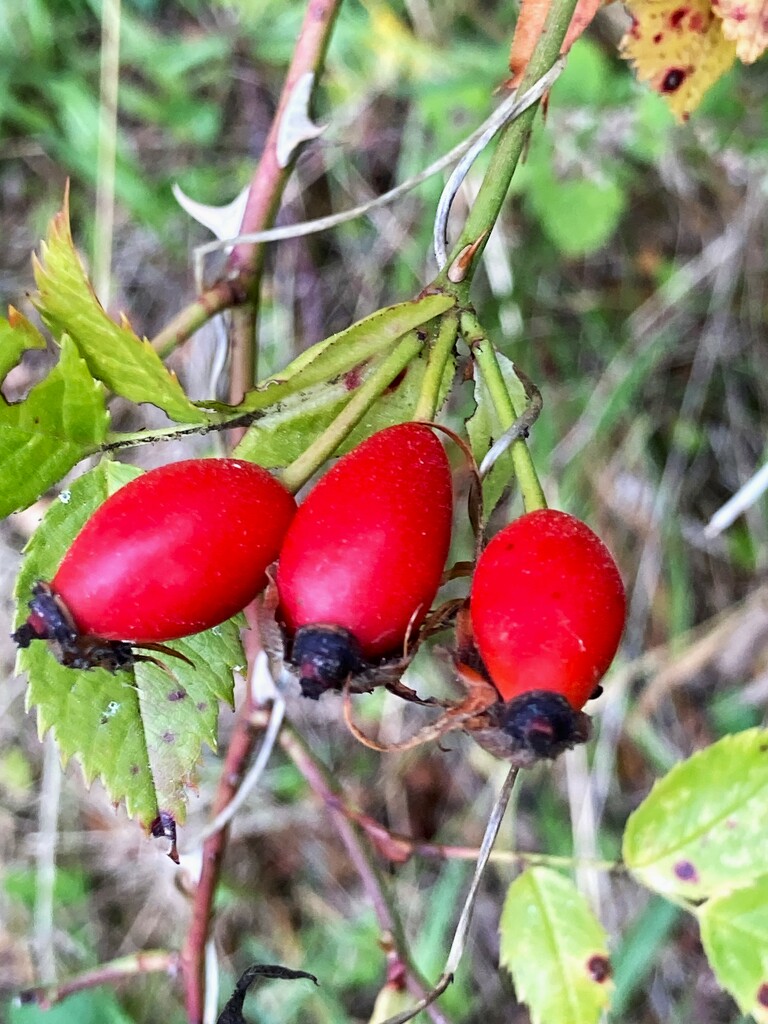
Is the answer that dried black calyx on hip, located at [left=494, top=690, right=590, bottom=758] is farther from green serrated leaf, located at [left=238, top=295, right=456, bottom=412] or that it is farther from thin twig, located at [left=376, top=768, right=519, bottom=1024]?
green serrated leaf, located at [left=238, top=295, right=456, bottom=412]

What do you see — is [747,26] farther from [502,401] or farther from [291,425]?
[291,425]

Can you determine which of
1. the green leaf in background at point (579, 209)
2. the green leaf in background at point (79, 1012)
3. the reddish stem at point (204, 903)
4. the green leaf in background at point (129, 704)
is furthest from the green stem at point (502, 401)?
the green leaf in background at point (79, 1012)

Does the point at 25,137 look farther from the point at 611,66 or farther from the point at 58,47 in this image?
the point at 611,66

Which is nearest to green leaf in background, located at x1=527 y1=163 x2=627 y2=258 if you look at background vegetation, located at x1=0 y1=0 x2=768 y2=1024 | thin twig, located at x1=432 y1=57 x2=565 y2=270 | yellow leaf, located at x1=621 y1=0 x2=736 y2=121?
background vegetation, located at x1=0 y1=0 x2=768 y2=1024

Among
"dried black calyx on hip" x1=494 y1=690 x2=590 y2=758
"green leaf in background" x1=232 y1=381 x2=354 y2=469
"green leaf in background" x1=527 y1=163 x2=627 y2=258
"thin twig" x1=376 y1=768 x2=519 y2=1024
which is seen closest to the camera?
"dried black calyx on hip" x1=494 y1=690 x2=590 y2=758

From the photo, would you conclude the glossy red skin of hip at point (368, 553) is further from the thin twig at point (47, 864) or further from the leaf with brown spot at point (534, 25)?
the thin twig at point (47, 864)

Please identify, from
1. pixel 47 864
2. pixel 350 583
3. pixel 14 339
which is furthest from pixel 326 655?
pixel 47 864
